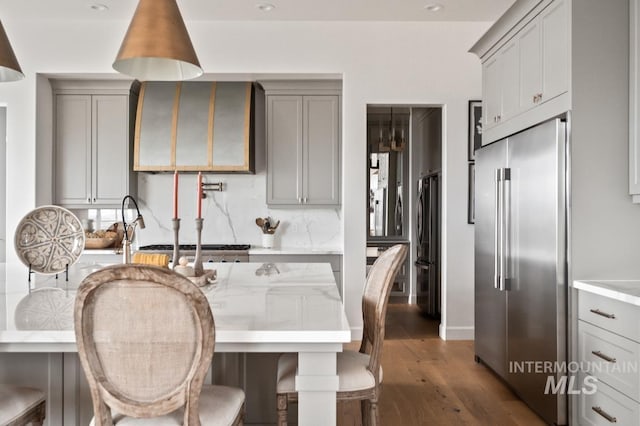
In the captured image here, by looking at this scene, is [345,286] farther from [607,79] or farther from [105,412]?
[105,412]

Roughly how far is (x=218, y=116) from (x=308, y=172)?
0.99m

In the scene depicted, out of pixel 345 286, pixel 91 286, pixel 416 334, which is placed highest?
pixel 91 286

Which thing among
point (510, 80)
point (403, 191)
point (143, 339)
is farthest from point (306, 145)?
point (143, 339)

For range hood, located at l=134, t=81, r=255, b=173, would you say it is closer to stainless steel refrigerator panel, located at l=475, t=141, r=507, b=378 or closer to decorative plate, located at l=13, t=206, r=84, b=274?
stainless steel refrigerator panel, located at l=475, t=141, r=507, b=378

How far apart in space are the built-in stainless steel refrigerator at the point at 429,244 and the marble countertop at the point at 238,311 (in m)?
2.94

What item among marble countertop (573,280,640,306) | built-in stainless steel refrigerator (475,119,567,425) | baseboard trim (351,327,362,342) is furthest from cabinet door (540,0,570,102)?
baseboard trim (351,327,362,342)

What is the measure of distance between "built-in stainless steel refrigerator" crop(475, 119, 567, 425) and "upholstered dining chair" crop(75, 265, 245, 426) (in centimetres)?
196

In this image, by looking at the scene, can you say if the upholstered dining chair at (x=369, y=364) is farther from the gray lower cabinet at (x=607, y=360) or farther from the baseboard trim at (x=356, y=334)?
the baseboard trim at (x=356, y=334)

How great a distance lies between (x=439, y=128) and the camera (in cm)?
502

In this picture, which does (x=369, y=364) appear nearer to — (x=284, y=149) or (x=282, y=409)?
(x=282, y=409)

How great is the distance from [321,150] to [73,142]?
Answer: 235cm

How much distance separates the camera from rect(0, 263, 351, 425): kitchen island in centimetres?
143

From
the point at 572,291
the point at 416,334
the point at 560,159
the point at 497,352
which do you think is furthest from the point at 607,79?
the point at 416,334

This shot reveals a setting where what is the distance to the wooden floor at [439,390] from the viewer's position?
9.11 ft
